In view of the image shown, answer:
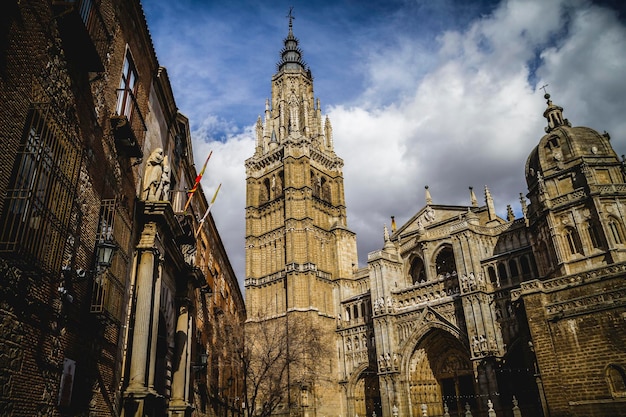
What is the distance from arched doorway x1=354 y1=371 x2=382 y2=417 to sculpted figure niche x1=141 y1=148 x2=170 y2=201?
3162 cm

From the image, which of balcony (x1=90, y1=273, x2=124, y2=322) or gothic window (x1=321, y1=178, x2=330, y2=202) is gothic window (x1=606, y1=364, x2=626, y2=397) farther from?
gothic window (x1=321, y1=178, x2=330, y2=202)

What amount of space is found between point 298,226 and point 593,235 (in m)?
27.5

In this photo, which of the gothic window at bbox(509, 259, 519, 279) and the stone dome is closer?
the stone dome

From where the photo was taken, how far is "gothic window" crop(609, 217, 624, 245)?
83.8 ft

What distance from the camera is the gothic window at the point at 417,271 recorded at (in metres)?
42.0

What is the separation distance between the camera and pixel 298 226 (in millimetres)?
47281

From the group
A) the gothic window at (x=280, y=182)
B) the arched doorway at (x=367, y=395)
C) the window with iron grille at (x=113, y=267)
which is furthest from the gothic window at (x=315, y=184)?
the window with iron grille at (x=113, y=267)

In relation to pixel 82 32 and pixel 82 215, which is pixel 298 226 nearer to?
pixel 82 215

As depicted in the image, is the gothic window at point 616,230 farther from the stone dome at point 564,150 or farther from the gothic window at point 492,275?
the gothic window at point 492,275

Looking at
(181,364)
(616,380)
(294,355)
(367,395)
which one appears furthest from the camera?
(367,395)

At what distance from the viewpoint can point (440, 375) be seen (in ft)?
118

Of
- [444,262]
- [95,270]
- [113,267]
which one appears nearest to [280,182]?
[444,262]

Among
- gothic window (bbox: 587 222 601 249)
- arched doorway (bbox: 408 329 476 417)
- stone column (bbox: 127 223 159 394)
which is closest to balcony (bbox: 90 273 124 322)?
stone column (bbox: 127 223 159 394)

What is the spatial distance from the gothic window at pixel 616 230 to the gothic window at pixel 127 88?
2588cm
